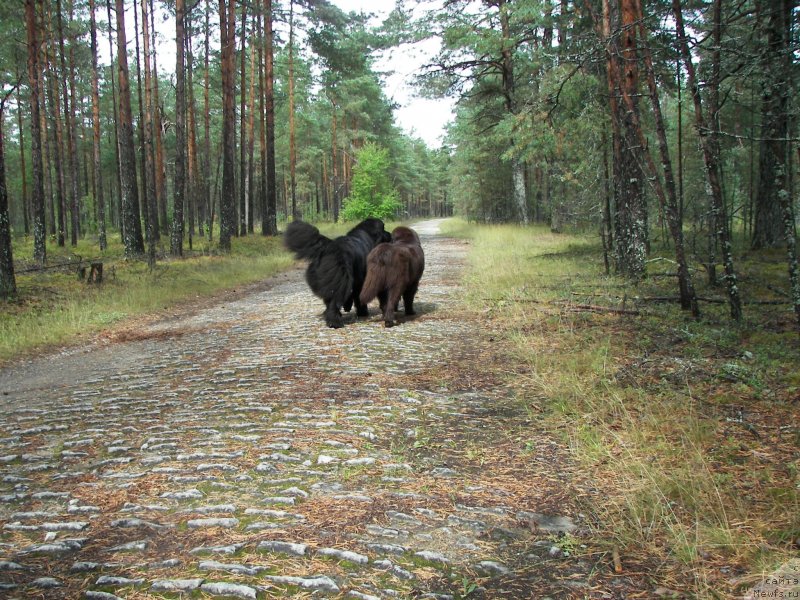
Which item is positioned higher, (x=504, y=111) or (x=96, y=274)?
(x=504, y=111)

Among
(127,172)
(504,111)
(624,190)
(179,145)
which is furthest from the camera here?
(504,111)

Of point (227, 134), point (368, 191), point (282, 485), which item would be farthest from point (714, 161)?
point (368, 191)

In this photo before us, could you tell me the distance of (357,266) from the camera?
26.4ft

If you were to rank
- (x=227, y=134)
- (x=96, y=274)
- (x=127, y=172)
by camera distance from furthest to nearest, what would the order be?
1. (x=227, y=134)
2. (x=127, y=172)
3. (x=96, y=274)

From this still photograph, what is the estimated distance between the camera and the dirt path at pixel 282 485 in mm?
2271

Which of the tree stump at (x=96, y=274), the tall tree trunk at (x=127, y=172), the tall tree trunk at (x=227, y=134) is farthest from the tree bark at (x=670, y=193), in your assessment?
the tall tree trunk at (x=227, y=134)

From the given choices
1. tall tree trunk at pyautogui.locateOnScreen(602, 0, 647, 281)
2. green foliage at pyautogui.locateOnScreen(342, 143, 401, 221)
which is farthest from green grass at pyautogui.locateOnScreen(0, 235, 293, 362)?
green foliage at pyautogui.locateOnScreen(342, 143, 401, 221)

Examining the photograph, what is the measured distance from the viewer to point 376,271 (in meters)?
7.35

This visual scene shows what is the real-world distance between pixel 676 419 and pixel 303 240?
560 cm

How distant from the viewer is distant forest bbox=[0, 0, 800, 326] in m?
6.47

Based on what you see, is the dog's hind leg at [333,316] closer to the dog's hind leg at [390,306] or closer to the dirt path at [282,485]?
the dog's hind leg at [390,306]

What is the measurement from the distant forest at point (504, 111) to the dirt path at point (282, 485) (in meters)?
3.09

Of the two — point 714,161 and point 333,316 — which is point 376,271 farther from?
point 714,161

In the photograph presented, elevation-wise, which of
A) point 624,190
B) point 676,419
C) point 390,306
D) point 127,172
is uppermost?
point 127,172
